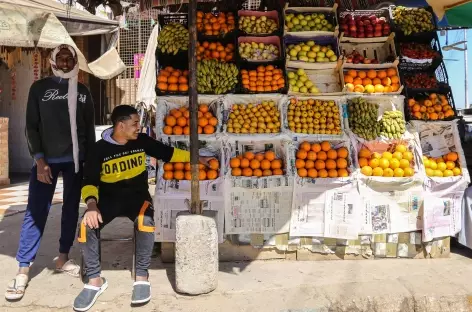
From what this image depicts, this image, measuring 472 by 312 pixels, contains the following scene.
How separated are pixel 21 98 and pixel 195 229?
820cm

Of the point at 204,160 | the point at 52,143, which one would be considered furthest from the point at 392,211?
the point at 52,143

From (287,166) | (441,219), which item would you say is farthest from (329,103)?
(441,219)

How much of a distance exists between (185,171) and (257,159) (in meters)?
0.77

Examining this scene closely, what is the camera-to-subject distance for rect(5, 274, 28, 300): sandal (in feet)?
10.4

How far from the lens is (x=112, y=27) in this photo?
802cm

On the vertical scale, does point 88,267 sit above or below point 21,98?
below

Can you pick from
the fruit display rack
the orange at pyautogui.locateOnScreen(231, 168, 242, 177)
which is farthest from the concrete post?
the fruit display rack

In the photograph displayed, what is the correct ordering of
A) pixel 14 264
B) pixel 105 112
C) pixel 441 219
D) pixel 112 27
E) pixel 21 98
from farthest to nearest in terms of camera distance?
pixel 105 112
pixel 21 98
pixel 112 27
pixel 441 219
pixel 14 264

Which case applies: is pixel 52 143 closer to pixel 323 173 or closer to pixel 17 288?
pixel 17 288

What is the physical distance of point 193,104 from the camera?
3441mm

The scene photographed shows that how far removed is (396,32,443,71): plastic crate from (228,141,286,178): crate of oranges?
1948 mm

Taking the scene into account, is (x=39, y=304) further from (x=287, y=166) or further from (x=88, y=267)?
(x=287, y=166)

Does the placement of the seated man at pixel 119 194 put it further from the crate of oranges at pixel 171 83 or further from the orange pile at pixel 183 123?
the crate of oranges at pixel 171 83

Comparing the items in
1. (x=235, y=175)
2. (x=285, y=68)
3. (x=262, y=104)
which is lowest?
(x=235, y=175)
